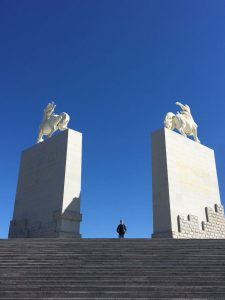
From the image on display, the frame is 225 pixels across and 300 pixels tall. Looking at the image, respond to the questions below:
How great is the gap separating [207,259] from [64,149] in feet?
34.9

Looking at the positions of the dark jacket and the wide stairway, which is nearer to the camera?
the wide stairway

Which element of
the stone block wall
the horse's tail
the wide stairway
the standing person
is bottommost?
the wide stairway

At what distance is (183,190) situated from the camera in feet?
55.0

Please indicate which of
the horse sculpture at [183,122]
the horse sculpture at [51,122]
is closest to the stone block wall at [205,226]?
the horse sculpture at [183,122]

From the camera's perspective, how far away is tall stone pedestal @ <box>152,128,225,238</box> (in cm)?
1565

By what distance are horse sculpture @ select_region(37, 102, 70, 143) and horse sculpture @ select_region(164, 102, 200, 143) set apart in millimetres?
5216

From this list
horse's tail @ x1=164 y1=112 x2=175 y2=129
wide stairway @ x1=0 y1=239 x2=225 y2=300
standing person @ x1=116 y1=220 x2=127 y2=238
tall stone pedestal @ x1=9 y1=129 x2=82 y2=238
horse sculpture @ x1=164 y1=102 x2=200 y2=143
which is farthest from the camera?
horse sculpture @ x1=164 y1=102 x2=200 y2=143

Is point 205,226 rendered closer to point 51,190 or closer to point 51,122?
point 51,190

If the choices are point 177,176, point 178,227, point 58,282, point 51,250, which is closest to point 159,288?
point 58,282

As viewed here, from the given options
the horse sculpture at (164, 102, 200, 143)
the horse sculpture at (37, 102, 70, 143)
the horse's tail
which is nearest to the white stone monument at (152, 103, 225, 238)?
the horse sculpture at (164, 102, 200, 143)

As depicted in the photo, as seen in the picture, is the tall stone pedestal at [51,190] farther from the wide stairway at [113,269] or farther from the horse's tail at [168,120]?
the wide stairway at [113,269]

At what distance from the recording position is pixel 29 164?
19906 millimetres

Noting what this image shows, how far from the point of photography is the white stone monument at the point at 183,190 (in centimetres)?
1565

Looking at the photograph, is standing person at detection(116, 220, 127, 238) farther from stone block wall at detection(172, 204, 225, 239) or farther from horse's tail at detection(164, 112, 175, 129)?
horse's tail at detection(164, 112, 175, 129)
